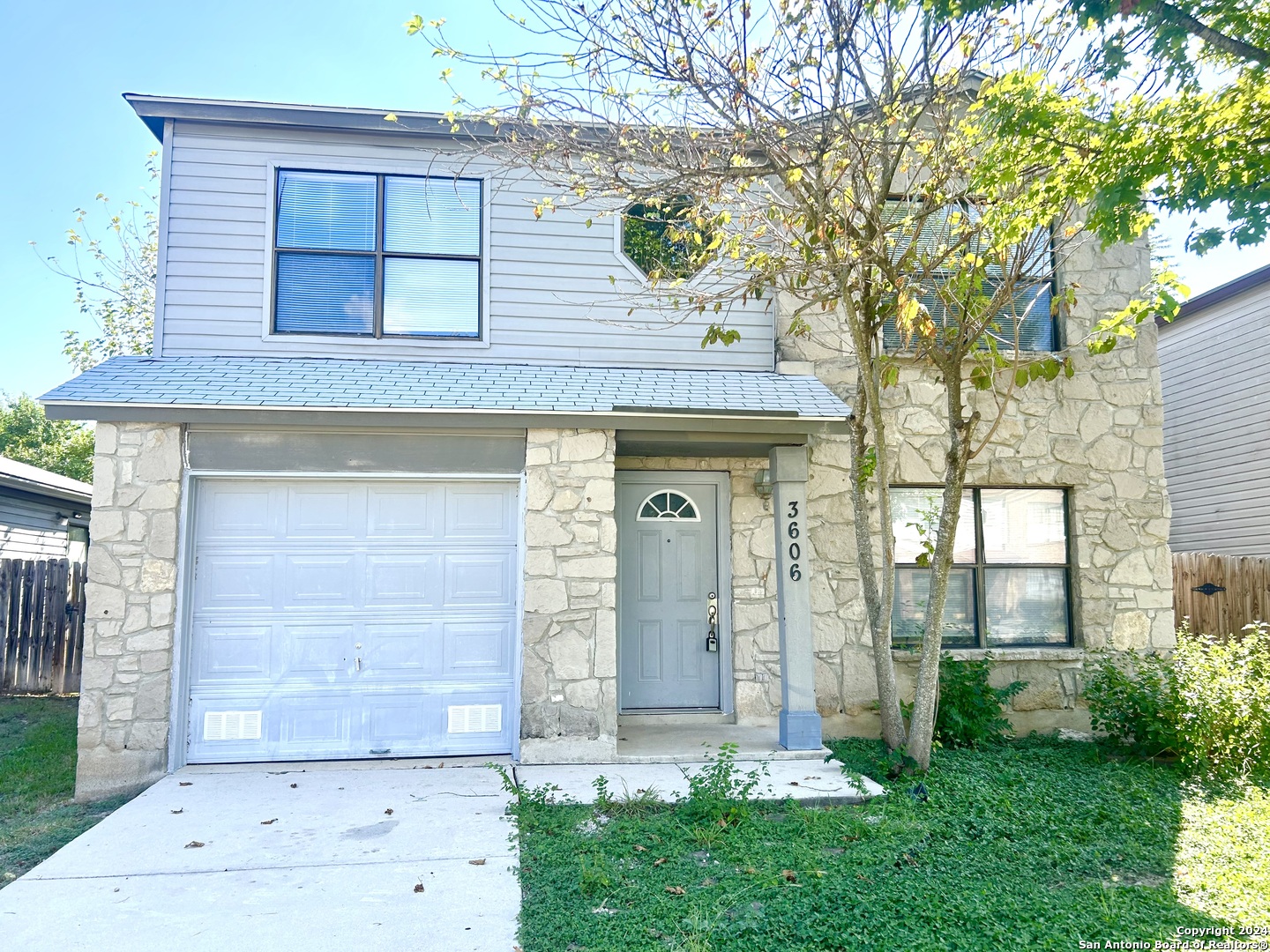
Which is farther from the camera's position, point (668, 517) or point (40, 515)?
point (40, 515)

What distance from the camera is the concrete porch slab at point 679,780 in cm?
574

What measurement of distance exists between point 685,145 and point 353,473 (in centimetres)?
373

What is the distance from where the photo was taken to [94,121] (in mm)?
18609

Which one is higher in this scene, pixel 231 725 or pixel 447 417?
pixel 447 417

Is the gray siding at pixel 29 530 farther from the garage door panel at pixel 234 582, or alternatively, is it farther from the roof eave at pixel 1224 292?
the roof eave at pixel 1224 292

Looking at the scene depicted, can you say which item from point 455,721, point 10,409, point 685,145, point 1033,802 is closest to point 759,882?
point 1033,802

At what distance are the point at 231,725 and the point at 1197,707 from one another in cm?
750

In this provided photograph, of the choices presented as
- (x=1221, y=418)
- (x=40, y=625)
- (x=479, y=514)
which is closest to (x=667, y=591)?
(x=479, y=514)

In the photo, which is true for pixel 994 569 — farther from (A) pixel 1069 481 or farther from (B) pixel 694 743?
(B) pixel 694 743

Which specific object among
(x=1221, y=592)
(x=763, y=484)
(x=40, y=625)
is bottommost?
(x=40, y=625)

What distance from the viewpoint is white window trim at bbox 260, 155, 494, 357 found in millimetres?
7375

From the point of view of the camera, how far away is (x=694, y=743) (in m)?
6.96

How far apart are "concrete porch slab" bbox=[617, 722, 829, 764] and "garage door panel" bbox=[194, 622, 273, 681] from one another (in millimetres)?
2920

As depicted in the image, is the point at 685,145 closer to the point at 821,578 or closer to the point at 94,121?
the point at 821,578
